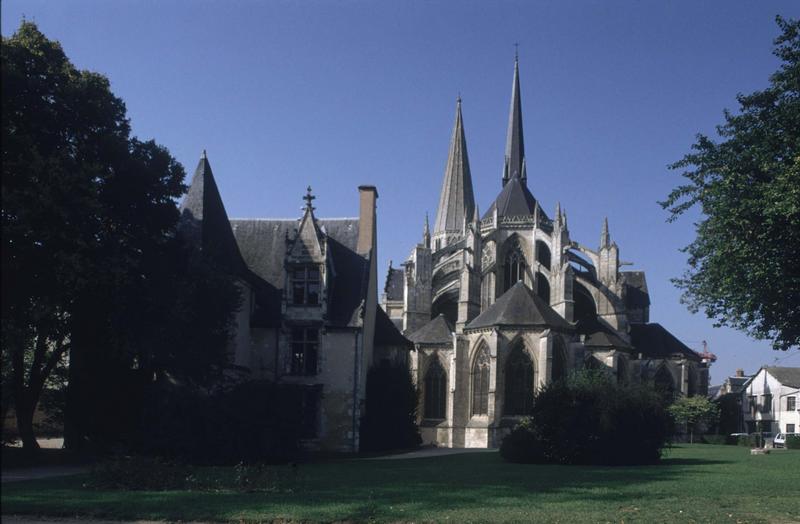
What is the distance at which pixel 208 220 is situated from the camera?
1283 inches

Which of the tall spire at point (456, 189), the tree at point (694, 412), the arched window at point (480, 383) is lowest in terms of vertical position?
the tree at point (694, 412)

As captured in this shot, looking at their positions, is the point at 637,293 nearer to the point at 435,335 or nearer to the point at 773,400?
the point at 773,400

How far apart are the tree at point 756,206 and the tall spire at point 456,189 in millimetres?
71554

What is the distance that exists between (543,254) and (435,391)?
1886 cm

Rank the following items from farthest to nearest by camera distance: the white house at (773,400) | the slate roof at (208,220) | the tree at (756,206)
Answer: the white house at (773,400), the slate roof at (208,220), the tree at (756,206)

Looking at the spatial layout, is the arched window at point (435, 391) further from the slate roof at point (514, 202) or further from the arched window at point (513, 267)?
the slate roof at point (514, 202)

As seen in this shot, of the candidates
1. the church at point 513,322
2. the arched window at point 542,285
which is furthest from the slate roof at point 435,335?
the arched window at point 542,285

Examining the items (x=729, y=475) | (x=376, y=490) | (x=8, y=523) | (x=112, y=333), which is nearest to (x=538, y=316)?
(x=729, y=475)

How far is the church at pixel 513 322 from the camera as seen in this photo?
50.7m

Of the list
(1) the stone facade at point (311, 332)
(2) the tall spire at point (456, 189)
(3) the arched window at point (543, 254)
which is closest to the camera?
(1) the stone facade at point (311, 332)

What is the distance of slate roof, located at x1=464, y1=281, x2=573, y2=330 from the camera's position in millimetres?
50656

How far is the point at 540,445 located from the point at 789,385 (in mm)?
59672

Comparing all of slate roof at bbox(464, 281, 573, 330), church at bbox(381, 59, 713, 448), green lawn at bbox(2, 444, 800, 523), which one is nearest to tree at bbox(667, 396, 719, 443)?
church at bbox(381, 59, 713, 448)

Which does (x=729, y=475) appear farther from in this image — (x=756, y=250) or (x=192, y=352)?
(x=192, y=352)
